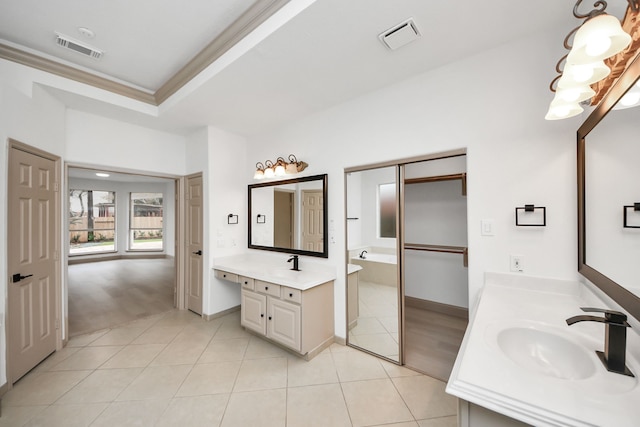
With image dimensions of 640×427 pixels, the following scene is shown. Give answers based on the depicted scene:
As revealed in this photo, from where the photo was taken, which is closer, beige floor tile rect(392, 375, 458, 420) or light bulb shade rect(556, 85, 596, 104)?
light bulb shade rect(556, 85, 596, 104)

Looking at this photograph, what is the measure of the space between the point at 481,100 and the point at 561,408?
6.43ft

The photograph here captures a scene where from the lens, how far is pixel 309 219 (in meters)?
2.96

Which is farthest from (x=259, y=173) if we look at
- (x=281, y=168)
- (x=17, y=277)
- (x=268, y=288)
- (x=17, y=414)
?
(x=17, y=414)

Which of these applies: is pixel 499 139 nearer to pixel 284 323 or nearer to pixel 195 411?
pixel 284 323

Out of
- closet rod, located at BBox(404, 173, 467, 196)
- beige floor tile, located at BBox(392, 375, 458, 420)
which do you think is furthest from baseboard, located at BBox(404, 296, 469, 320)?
closet rod, located at BBox(404, 173, 467, 196)

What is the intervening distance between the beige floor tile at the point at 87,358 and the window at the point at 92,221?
21.5ft

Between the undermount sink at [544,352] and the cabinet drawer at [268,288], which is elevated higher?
the undermount sink at [544,352]

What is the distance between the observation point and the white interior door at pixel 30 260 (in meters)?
2.00

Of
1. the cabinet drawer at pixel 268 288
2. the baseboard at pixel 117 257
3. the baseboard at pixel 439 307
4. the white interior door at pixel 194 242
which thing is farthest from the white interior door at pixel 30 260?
the baseboard at pixel 117 257

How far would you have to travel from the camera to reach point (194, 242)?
3.55 meters

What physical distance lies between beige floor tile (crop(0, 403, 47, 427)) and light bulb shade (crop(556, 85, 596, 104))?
3742 mm

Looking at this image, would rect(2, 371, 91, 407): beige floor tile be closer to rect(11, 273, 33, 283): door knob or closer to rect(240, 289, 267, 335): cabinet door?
rect(11, 273, 33, 283): door knob

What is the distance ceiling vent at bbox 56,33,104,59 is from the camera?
2.05 m

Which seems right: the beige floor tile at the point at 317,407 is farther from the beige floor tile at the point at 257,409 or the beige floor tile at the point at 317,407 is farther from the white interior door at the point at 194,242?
the white interior door at the point at 194,242
